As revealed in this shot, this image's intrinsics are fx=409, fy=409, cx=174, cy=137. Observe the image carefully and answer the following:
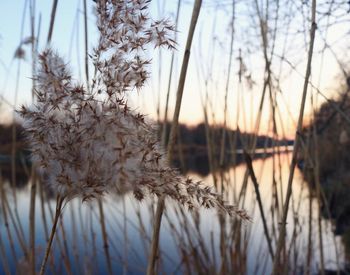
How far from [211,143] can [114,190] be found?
3.35 ft

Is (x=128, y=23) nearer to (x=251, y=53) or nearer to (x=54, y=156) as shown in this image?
(x=54, y=156)

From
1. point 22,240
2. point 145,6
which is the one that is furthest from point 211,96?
point 145,6

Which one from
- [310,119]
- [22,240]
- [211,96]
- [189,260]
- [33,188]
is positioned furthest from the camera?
[211,96]

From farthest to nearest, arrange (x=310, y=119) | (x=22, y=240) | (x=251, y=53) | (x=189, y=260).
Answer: (x=251, y=53) → (x=189, y=260) → (x=310, y=119) → (x=22, y=240)

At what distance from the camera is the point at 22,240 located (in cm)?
114

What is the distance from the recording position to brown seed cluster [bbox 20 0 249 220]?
0.40 meters

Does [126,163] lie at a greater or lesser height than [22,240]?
greater

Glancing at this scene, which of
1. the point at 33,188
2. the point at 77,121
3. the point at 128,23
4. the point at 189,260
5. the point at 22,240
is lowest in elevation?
the point at 189,260

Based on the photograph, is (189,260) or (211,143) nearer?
(211,143)

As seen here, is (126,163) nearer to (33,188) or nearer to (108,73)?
(108,73)

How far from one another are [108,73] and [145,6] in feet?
0.29

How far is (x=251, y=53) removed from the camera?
182cm

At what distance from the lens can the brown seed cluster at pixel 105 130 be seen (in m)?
0.40

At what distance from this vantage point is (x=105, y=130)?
42 centimetres
